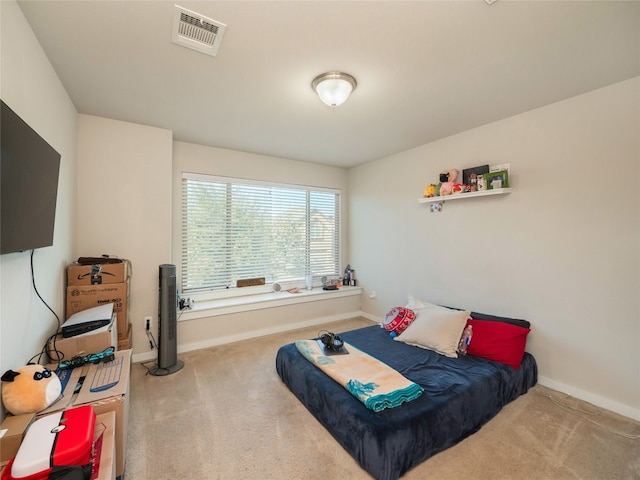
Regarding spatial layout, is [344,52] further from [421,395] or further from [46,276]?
[46,276]

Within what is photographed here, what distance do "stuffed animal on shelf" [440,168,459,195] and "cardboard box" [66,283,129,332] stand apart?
3546 millimetres

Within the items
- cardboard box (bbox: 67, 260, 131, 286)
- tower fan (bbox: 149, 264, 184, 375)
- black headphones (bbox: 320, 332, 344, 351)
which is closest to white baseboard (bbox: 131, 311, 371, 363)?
tower fan (bbox: 149, 264, 184, 375)

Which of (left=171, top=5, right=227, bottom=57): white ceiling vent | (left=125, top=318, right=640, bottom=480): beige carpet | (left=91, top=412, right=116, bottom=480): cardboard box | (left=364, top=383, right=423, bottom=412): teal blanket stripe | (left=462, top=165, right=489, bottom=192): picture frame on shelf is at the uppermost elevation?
(left=171, top=5, right=227, bottom=57): white ceiling vent

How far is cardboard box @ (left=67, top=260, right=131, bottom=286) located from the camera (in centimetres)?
→ 234

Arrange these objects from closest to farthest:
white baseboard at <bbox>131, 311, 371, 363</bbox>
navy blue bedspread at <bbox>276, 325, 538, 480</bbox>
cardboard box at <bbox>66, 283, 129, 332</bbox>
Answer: navy blue bedspread at <bbox>276, 325, 538, 480</bbox> < cardboard box at <bbox>66, 283, 129, 332</bbox> < white baseboard at <bbox>131, 311, 371, 363</bbox>

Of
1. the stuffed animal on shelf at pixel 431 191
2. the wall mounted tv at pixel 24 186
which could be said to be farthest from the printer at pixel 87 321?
the stuffed animal on shelf at pixel 431 191

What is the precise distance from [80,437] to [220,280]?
2.72 m

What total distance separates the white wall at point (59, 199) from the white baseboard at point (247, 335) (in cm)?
109

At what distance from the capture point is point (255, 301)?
12.2 ft

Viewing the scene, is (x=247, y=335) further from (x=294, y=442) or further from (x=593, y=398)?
(x=593, y=398)

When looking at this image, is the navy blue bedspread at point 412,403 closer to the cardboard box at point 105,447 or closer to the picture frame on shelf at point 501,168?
the cardboard box at point 105,447

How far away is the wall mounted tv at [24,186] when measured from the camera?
1206 mm

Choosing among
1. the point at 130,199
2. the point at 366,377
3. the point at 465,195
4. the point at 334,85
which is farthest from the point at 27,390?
the point at 465,195

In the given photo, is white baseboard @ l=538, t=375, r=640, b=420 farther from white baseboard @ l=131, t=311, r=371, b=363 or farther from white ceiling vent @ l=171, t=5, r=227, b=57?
white ceiling vent @ l=171, t=5, r=227, b=57
